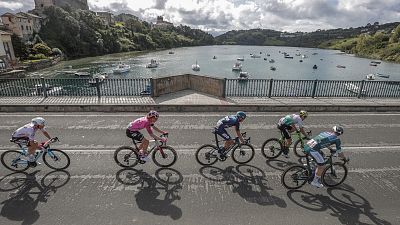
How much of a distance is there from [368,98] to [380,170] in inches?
380

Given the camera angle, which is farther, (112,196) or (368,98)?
(368,98)

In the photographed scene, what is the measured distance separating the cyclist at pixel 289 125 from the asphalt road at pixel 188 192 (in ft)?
1.41

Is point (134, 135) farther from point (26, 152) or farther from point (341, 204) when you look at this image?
point (341, 204)

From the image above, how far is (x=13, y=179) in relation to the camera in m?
5.60

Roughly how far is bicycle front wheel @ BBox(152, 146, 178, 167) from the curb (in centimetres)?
492

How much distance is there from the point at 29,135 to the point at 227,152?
187 inches

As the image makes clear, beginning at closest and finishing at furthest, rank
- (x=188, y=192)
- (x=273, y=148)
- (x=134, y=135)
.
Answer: (x=188, y=192) < (x=134, y=135) < (x=273, y=148)

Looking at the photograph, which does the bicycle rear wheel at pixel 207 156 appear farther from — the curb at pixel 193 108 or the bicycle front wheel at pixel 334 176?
the curb at pixel 193 108

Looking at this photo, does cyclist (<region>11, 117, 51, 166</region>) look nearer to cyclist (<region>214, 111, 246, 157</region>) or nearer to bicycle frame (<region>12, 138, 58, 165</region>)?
bicycle frame (<region>12, 138, 58, 165</region>)

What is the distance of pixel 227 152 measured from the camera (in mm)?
6500

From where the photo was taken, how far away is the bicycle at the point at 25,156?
229 inches

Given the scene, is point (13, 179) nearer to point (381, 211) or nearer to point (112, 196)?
point (112, 196)

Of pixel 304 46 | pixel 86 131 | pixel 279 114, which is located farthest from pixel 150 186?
pixel 304 46

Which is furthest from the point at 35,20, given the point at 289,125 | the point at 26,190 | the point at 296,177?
the point at 296,177
